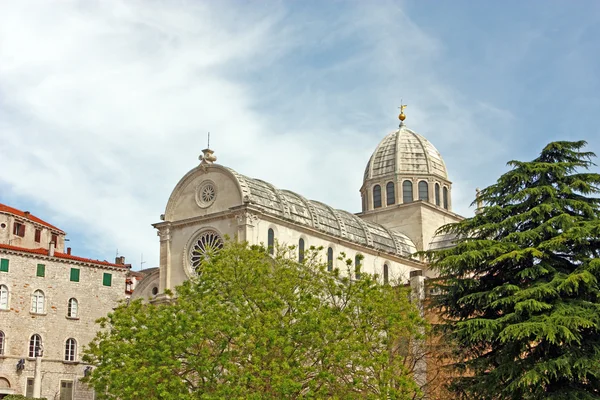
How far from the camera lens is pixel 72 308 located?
5950 cm

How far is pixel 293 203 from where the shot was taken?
56.6 m

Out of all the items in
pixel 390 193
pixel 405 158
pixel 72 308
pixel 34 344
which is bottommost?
pixel 34 344

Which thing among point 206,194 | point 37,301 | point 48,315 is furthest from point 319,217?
point 37,301

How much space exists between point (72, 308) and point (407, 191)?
88.7 feet

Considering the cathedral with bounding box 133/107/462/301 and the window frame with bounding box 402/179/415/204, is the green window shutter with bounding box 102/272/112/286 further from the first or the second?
the window frame with bounding box 402/179/415/204

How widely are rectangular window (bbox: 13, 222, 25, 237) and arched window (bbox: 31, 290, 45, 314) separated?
34.7 feet

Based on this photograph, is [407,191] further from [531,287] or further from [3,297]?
[531,287]

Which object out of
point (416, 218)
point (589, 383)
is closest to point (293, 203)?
point (416, 218)

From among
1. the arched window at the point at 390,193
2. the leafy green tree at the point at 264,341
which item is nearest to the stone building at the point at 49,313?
the arched window at the point at 390,193

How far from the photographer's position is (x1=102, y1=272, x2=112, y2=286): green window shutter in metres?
61.7

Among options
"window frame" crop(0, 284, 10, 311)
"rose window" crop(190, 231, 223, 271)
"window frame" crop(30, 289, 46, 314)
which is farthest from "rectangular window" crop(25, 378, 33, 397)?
"rose window" crop(190, 231, 223, 271)

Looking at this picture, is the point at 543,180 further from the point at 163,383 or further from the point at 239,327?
the point at 163,383

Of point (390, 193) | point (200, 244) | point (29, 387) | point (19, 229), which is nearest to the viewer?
point (200, 244)

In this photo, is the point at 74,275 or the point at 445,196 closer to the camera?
the point at 74,275
